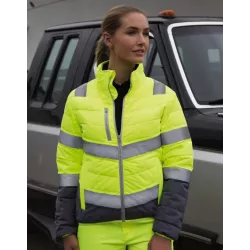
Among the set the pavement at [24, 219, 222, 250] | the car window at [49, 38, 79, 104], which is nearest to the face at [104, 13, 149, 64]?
the car window at [49, 38, 79, 104]

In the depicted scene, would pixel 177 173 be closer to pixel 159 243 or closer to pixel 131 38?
pixel 159 243

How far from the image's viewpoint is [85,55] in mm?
1885

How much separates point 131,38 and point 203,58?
48 cm

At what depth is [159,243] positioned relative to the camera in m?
1.40

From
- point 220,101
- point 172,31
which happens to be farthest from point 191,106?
point 172,31

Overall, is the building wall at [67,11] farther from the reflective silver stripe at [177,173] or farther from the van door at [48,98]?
the reflective silver stripe at [177,173]

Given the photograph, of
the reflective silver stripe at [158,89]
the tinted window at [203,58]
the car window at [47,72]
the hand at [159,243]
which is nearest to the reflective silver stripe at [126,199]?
the hand at [159,243]

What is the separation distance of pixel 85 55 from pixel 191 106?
1.54 ft

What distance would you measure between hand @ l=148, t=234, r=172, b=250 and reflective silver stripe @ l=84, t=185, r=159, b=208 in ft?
0.37

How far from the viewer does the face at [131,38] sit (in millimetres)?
1421

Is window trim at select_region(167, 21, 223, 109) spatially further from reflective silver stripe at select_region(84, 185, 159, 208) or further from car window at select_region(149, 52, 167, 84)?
reflective silver stripe at select_region(84, 185, 159, 208)

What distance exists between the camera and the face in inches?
55.9
